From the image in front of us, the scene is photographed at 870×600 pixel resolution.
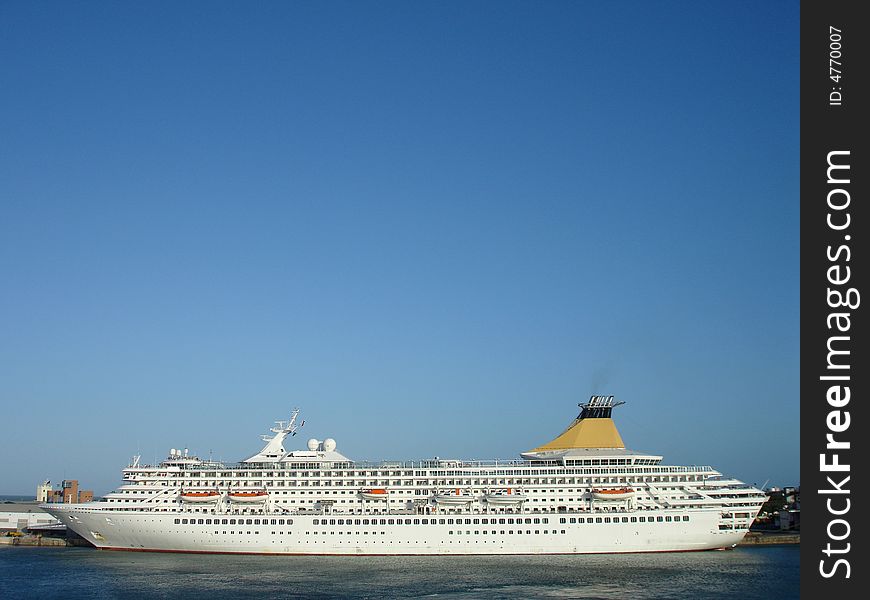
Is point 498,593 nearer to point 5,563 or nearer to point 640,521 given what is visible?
point 640,521

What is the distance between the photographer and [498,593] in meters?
31.3

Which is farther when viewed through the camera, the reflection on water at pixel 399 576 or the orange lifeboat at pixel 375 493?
the orange lifeboat at pixel 375 493

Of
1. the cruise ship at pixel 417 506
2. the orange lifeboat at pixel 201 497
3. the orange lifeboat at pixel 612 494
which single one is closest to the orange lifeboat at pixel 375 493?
the cruise ship at pixel 417 506

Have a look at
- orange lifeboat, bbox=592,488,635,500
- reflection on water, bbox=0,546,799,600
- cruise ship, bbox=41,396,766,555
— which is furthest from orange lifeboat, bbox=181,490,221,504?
orange lifeboat, bbox=592,488,635,500

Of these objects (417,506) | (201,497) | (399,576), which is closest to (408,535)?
(417,506)

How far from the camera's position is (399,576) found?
117ft

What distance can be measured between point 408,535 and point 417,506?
2352 millimetres

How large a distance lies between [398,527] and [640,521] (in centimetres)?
1401

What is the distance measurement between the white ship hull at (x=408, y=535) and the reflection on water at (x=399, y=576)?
80cm

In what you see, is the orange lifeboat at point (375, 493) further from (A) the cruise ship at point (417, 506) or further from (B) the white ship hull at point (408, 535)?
(B) the white ship hull at point (408, 535)

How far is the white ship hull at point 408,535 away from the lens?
42.8 meters

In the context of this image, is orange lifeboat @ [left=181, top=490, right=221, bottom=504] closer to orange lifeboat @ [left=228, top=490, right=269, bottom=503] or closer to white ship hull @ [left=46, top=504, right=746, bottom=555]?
orange lifeboat @ [left=228, top=490, right=269, bottom=503]

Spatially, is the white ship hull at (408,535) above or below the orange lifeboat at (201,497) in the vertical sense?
below
